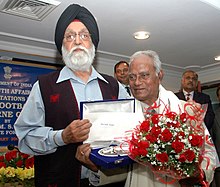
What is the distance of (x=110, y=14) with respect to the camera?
3.06m

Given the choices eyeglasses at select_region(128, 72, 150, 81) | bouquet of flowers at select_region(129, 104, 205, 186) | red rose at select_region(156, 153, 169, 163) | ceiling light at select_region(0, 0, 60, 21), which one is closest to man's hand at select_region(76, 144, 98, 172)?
bouquet of flowers at select_region(129, 104, 205, 186)

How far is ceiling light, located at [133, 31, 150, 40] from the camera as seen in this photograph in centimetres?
366

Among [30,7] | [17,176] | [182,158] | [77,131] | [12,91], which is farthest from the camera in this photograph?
[12,91]

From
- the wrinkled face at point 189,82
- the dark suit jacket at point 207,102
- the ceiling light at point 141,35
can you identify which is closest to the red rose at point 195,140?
the dark suit jacket at point 207,102

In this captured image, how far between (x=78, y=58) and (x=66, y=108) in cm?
26

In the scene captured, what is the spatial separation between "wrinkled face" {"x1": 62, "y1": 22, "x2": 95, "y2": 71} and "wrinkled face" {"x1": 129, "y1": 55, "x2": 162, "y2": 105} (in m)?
0.26

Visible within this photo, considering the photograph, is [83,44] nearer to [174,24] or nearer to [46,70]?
[174,24]

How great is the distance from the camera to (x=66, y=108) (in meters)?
1.31

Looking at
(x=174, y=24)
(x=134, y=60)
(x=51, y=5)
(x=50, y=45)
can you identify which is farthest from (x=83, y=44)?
(x=50, y=45)

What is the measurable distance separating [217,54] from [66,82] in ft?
13.0

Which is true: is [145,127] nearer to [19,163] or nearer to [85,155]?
[85,155]

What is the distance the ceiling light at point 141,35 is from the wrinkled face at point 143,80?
7.10ft

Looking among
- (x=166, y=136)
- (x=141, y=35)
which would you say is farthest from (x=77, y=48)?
(x=141, y=35)

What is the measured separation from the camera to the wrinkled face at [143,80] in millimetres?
1521
